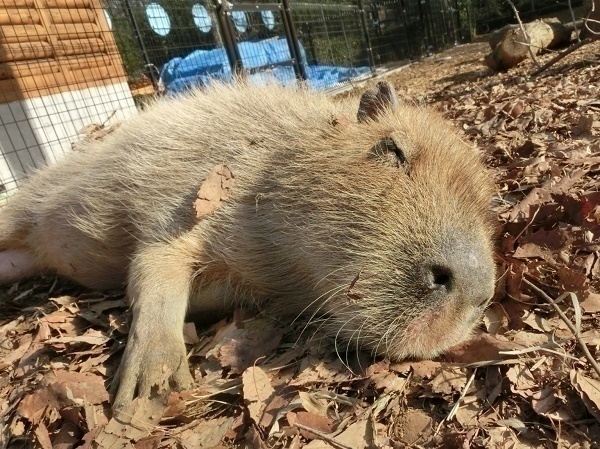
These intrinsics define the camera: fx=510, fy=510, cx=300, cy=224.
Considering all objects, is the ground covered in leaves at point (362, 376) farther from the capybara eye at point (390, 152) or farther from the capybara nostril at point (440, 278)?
the capybara eye at point (390, 152)

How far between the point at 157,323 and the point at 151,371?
0.24 m

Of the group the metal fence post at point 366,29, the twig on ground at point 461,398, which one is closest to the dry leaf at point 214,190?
the twig on ground at point 461,398

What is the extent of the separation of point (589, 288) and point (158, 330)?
5.59 feet

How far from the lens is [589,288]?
6.42 feet

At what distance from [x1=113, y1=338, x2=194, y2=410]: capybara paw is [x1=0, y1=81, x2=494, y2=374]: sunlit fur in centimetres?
35

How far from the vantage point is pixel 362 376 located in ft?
5.73

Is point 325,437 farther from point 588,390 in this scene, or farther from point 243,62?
point 243,62

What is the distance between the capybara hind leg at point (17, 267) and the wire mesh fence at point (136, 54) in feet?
5.31

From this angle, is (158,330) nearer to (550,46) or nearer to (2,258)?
(2,258)

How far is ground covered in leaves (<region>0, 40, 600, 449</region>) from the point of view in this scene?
1516mm

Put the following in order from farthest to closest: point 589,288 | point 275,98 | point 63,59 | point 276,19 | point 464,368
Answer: point 276,19
point 63,59
point 275,98
point 589,288
point 464,368

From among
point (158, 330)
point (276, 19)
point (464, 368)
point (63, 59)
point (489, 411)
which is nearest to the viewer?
point (489, 411)

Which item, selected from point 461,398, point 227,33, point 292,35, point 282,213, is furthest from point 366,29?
point 461,398

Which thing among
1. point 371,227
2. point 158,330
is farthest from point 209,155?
point 371,227
